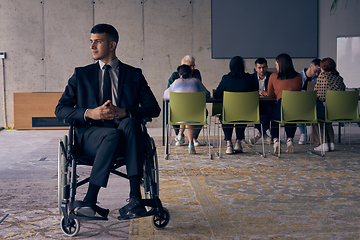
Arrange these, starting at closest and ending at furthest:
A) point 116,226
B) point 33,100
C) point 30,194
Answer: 1. point 116,226
2. point 30,194
3. point 33,100

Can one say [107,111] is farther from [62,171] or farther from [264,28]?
[264,28]

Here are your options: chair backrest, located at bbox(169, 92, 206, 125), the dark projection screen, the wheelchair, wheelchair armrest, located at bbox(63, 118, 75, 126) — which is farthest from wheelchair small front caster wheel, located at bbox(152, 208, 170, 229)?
the dark projection screen

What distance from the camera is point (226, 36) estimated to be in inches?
336

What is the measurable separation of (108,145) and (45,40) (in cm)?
692

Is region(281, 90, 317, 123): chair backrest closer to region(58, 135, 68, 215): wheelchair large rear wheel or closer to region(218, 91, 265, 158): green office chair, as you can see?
region(218, 91, 265, 158): green office chair

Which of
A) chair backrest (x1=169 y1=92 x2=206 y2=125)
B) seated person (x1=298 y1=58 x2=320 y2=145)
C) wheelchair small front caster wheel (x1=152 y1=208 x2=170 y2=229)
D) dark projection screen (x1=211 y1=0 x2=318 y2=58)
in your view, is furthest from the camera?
dark projection screen (x1=211 y1=0 x2=318 y2=58)

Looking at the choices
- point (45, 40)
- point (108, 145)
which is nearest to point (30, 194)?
point (108, 145)

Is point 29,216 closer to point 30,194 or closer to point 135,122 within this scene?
point 30,194

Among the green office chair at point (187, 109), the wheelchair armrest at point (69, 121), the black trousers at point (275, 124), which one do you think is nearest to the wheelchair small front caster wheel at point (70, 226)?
the wheelchair armrest at point (69, 121)

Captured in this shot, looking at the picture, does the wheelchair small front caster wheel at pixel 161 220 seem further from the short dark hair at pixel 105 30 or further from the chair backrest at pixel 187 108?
the chair backrest at pixel 187 108

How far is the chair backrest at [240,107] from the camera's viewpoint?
4645 millimetres

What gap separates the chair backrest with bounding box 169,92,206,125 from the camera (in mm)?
4602

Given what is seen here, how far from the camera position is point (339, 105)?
488cm

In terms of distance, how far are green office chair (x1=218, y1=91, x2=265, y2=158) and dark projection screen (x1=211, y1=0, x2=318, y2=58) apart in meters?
4.08
